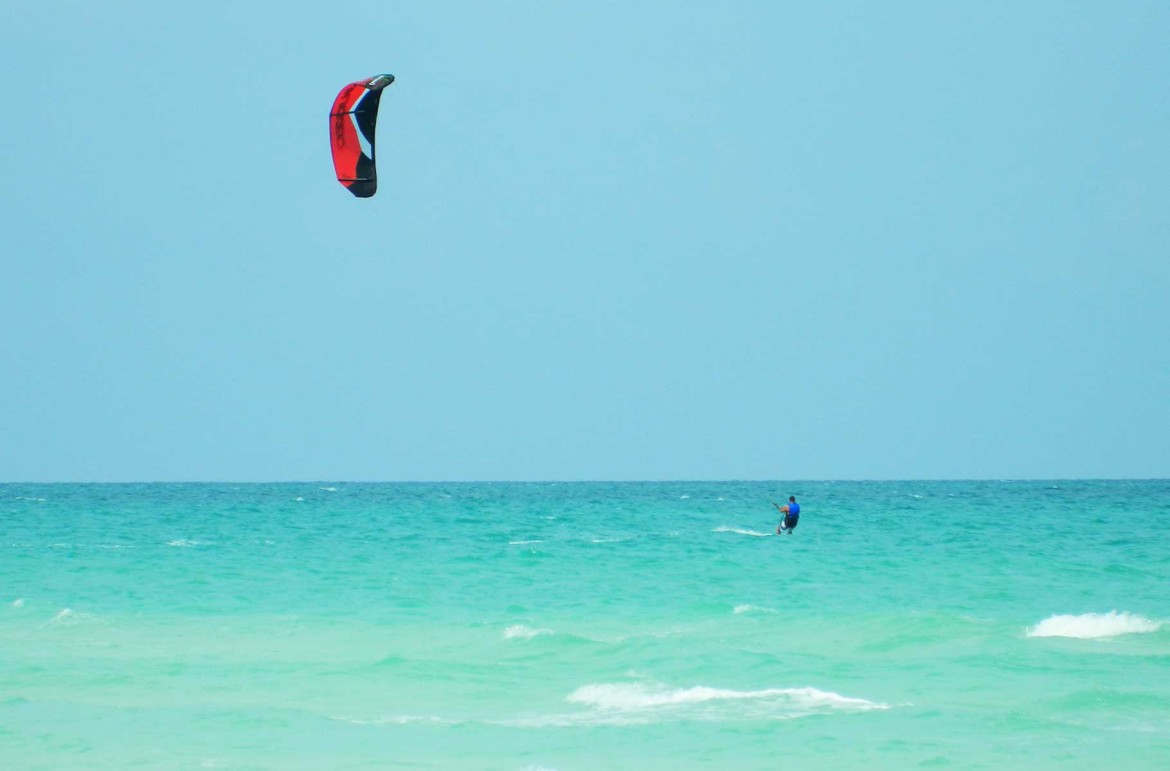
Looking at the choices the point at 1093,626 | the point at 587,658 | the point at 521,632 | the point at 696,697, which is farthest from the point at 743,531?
the point at 696,697

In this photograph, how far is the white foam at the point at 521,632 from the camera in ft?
52.9

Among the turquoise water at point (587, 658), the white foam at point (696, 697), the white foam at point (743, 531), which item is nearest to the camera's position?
the turquoise water at point (587, 658)

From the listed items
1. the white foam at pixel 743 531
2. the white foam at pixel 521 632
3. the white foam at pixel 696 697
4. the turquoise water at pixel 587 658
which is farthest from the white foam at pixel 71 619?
the white foam at pixel 743 531

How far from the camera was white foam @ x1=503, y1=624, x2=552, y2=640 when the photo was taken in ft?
52.9

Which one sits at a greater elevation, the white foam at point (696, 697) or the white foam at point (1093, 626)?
the white foam at point (1093, 626)

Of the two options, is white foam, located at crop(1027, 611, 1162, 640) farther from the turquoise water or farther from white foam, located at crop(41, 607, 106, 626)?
white foam, located at crop(41, 607, 106, 626)

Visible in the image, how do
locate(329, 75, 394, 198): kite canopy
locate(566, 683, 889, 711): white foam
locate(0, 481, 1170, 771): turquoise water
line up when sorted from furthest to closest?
locate(329, 75, 394, 198): kite canopy
locate(566, 683, 889, 711): white foam
locate(0, 481, 1170, 771): turquoise water

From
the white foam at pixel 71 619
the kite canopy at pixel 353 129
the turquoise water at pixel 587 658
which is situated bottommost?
the white foam at pixel 71 619

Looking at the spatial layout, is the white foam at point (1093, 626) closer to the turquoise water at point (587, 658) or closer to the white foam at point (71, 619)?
the turquoise water at point (587, 658)

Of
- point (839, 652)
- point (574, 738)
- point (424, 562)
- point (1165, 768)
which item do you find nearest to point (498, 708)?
point (574, 738)

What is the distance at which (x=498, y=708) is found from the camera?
12203 mm

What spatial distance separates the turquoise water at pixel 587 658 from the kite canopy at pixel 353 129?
18.5 feet

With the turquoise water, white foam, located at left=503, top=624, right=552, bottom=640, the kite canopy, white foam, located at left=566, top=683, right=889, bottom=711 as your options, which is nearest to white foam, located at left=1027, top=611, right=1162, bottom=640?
the turquoise water

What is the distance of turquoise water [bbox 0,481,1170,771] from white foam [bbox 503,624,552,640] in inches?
3.1
